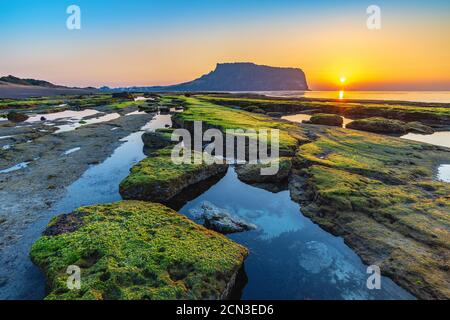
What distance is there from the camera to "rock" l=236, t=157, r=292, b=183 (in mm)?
28594

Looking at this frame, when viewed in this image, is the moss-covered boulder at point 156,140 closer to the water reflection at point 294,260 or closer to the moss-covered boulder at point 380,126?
the water reflection at point 294,260

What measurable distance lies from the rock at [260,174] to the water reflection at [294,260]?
480 centimetres

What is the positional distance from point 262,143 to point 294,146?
4.36 meters

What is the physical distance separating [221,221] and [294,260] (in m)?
5.53

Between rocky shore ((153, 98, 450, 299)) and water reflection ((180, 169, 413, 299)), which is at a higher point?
rocky shore ((153, 98, 450, 299))

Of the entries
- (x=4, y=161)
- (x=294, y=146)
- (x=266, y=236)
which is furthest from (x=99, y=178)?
(x=294, y=146)

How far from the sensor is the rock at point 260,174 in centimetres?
2859

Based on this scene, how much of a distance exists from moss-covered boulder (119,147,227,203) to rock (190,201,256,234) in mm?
4226

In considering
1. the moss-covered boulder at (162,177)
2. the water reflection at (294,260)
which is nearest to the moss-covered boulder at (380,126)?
the moss-covered boulder at (162,177)

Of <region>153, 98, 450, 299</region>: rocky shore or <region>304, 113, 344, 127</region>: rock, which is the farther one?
<region>304, 113, 344, 127</region>: rock

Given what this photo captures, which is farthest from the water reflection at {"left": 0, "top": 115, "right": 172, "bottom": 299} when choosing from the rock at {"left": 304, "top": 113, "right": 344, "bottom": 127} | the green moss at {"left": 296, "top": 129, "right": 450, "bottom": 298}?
the rock at {"left": 304, "top": 113, "right": 344, "bottom": 127}

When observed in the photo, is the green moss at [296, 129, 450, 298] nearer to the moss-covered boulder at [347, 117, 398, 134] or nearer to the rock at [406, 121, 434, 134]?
the moss-covered boulder at [347, 117, 398, 134]

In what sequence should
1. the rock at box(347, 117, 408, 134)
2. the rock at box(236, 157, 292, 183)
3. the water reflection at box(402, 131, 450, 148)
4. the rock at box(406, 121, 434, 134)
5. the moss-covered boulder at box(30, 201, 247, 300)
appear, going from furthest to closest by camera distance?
the rock at box(406, 121, 434, 134)
the rock at box(347, 117, 408, 134)
the water reflection at box(402, 131, 450, 148)
the rock at box(236, 157, 292, 183)
the moss-covered boulder at box(30, 201, 247, 300)
